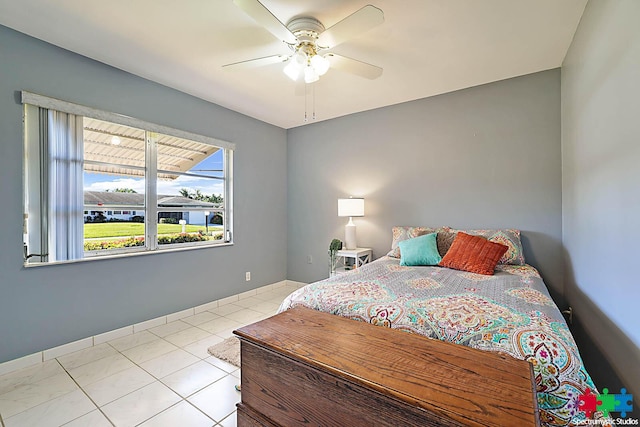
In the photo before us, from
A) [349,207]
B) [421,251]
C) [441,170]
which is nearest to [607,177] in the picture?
[421,251]

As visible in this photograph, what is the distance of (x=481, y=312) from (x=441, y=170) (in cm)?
217

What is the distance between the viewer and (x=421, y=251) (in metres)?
2.65

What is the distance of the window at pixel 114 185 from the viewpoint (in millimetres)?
2209

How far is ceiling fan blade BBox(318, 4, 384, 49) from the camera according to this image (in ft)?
4.99

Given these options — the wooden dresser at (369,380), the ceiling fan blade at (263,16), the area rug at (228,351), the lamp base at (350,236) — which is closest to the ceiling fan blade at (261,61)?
the ceiling fan blade at (263,16)

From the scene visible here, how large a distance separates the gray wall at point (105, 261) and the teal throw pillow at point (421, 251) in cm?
220

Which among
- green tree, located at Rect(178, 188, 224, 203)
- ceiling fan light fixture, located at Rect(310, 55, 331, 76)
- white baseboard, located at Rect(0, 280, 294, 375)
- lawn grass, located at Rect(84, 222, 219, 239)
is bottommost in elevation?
white baseboard, located at Rect(0, 280, 294, 375)

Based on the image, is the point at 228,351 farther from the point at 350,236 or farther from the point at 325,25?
the point at 325,25

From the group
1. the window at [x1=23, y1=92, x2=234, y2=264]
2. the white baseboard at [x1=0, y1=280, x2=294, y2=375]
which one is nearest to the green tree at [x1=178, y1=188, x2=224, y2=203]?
the window at [x1=23, y1=92, x2=234, y2=264]

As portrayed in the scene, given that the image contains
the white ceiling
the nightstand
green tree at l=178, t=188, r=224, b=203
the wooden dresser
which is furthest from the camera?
the nightstand

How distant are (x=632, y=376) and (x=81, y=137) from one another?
3994 mm

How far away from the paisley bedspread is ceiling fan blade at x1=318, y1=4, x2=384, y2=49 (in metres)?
1.62

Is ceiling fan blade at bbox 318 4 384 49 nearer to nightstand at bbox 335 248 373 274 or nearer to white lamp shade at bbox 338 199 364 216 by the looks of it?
white lamp shade at bbox 338 199 364 216

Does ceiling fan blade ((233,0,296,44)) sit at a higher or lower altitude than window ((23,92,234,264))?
higher
